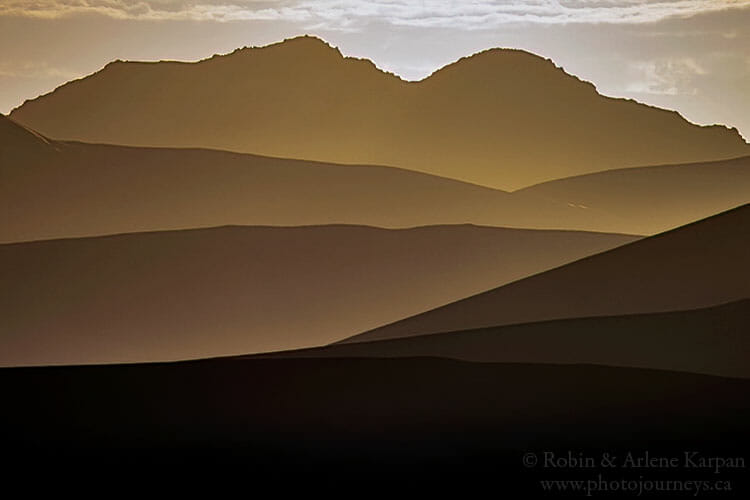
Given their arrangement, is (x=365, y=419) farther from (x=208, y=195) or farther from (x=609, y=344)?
(x=208, y=195)

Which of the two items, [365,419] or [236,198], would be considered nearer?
[365,419]

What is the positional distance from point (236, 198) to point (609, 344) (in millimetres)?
19389

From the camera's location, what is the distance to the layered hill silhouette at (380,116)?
165 ft

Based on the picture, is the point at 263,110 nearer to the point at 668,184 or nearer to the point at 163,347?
the point at 668,184

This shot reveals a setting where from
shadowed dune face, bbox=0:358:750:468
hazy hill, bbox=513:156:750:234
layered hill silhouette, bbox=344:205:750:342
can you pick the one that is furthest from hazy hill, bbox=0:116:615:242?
shadowed dune face, bbox=0:358:750:468

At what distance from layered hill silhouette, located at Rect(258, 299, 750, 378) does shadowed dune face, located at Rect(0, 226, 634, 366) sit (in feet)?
18.7

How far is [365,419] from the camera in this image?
1692 centimetres

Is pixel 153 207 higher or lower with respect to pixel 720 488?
higher

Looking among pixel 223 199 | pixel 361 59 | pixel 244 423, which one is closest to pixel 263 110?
pixel 361 59

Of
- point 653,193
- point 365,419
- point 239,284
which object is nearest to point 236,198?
point 239,284

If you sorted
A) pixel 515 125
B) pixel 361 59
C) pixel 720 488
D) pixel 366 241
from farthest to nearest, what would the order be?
pixel 361 59 → pixel 515 125 → pixel 366 241 → pixel 720 488

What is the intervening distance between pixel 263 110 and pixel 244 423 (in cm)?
3971

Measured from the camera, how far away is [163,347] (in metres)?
25.5

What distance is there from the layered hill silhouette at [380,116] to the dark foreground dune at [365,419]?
26.5 m
